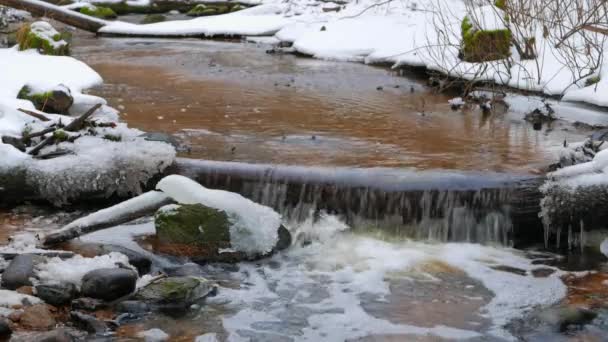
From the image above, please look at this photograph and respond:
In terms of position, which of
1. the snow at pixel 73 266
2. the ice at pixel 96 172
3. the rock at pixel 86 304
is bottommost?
the rock at pixel 86 304

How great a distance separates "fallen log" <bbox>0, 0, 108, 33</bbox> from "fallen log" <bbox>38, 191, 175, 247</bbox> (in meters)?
9.35

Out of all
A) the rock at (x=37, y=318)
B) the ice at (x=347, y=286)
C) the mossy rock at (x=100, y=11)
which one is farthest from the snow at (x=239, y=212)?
the mossy rock at (x=100, y=11)

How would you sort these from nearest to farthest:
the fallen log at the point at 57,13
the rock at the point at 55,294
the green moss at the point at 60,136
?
1. the rock at the point at 55,294
2. the green moss at the point at 60,136
3. the fallen log at the point at 57,13

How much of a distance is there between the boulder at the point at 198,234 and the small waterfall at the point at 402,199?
2.47 feet

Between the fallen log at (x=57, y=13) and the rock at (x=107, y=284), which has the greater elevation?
the fallen log at (x=57, y=13)

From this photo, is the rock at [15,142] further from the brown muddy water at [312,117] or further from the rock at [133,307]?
the rock at [133,307]

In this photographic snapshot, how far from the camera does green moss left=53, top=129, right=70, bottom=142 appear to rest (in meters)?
7.18

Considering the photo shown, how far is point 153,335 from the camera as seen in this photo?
15.9ft

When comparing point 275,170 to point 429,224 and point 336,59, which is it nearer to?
point 429,224

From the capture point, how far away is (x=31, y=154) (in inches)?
278

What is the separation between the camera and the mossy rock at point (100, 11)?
21316 mm

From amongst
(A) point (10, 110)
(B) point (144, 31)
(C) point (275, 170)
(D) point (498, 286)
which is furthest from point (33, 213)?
(B) point (144, 31)

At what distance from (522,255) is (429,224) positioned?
727mm

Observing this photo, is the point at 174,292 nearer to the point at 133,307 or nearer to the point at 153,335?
the point at 133,307
